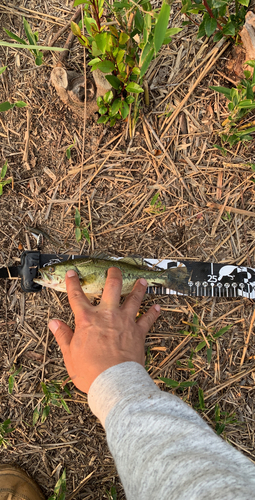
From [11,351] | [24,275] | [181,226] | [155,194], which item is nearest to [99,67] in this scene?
[155,194]

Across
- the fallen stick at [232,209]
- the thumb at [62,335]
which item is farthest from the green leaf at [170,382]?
the fallen stick at [232,209]

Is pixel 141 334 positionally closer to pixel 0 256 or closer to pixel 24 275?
pixel 24 275

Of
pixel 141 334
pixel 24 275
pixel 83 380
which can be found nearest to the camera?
pixel 83 380

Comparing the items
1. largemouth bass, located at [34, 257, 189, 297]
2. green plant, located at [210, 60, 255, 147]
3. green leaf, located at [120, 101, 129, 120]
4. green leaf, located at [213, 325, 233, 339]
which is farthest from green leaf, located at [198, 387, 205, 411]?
green leaf, located at [120, 101, 129, 120]

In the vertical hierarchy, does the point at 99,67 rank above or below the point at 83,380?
above

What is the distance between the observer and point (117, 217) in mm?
3354

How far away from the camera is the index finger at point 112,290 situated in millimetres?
2635

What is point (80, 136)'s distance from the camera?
131 inches

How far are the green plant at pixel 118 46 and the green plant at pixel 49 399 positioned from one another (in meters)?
2.88

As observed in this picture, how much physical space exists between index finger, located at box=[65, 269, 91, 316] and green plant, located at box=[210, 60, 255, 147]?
7.22 ft

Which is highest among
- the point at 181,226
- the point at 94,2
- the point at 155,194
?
the point at 94,2

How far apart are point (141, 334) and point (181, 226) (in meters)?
1.33

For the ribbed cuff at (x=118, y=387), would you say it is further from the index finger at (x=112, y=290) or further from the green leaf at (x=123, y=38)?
the green leaf at (x=123, y=38)

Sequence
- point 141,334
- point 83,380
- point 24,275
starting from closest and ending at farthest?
point 83,380
point 141,334
point 24,275
